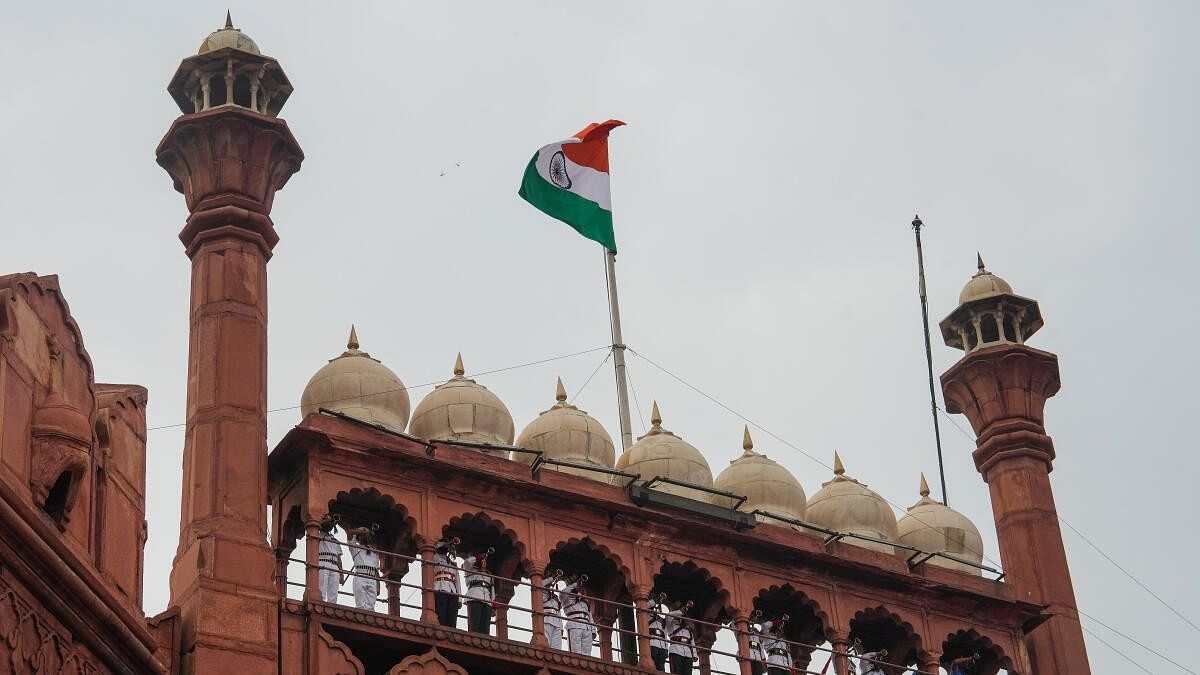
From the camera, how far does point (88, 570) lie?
17.4 m

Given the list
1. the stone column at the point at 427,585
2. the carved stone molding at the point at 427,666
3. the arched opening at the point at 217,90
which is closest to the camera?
the carved stone molding at the point at 427,666

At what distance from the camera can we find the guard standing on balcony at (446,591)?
22453 mm

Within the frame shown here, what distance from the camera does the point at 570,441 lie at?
24406 mm

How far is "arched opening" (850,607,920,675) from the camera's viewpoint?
25.3m

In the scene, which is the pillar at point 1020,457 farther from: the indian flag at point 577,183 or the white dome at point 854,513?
the indian flag at point 577,183

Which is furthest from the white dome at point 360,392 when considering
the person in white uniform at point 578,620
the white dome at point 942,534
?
the white dome at point 942,534

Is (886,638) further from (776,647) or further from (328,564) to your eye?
(328,564)

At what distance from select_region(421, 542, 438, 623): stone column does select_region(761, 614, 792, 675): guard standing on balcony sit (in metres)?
4.15

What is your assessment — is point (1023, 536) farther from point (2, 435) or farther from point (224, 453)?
point (2, 435)

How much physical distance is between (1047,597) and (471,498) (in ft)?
26.7

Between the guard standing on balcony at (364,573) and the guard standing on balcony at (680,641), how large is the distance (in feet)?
11.4

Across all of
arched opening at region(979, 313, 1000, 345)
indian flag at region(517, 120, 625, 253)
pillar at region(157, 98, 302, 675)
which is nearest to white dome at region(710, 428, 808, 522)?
indian flag at region(517, 120, 625, 253)

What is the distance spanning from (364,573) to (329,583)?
35 centimetres

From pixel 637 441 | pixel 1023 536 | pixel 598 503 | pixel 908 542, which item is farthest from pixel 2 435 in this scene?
pixel 1023 536
